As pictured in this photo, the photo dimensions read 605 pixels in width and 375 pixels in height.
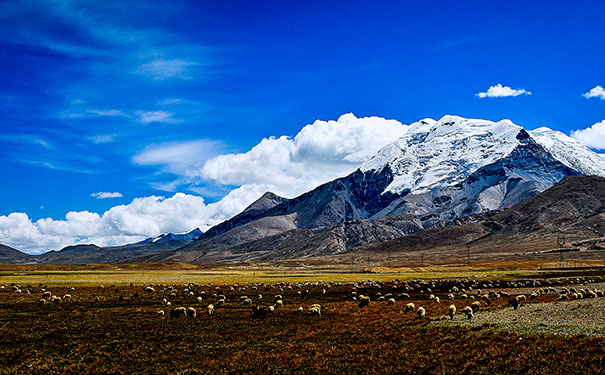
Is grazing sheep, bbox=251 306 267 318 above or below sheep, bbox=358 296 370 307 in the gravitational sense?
above

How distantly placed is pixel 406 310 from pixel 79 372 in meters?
25.3

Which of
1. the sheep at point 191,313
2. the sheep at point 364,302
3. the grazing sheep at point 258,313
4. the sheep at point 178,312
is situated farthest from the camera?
the sheep at point 364,302

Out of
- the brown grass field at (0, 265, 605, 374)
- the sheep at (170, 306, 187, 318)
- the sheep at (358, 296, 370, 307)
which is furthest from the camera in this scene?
the sheep at (358, 296, 370, 307)

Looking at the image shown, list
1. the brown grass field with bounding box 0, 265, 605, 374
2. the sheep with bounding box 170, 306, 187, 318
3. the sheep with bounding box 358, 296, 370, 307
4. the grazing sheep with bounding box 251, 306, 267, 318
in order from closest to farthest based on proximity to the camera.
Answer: the brown grass field with bounding box 0, 265, 605, 374
the sheep with bounding box 170, 306, 187, 318
the grazing sheep with bounding box 251, 306, 267, 318
the sheep with bounding box 358, 296, 370, 307

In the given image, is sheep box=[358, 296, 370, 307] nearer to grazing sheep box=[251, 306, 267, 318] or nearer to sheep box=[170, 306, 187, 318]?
grazing sheep box=[251, 306, 267, 318]

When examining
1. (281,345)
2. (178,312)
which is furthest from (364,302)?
(281,345)

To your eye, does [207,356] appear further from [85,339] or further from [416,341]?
[416,341]

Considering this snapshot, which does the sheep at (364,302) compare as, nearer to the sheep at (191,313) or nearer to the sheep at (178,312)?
the sheep at (191,313)

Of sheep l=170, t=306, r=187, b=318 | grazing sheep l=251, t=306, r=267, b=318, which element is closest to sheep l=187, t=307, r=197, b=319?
sheep l=170, t=306, r=187, b=318

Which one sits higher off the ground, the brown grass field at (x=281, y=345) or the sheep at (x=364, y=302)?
the brown grass field at (x=281, y=345)

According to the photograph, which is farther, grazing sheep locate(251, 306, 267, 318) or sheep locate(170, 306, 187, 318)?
grazing sheep locate(251, 306, 267, 318)

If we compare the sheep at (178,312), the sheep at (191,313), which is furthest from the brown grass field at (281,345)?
the sheep at (178,312)

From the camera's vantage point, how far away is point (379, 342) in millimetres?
25797

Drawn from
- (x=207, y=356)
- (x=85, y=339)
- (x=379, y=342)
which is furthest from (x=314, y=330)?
(x=85, y=339)
